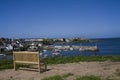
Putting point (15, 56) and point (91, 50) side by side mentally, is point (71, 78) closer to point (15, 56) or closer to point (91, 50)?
point (15, 56)

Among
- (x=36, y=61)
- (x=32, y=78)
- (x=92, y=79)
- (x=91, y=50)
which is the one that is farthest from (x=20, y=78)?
(x=91, y=50)

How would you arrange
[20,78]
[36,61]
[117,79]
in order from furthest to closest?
[36,61] < [20,78] < [117,79]

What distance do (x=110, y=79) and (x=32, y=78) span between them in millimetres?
3869

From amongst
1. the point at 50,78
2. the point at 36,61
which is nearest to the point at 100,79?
the point at 50,78

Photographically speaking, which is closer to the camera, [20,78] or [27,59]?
[20,78]

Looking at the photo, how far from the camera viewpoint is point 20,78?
40.4 feet

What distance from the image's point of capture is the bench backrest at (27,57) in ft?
44.5

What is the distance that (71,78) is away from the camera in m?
11.4

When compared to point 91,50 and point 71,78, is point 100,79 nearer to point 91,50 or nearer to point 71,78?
point 71,78

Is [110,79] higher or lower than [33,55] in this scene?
lower

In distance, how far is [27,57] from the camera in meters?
14.0

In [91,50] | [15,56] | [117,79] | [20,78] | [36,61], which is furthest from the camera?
[91,50]

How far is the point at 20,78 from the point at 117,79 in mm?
4866

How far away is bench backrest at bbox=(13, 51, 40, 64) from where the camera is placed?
1356 cm
